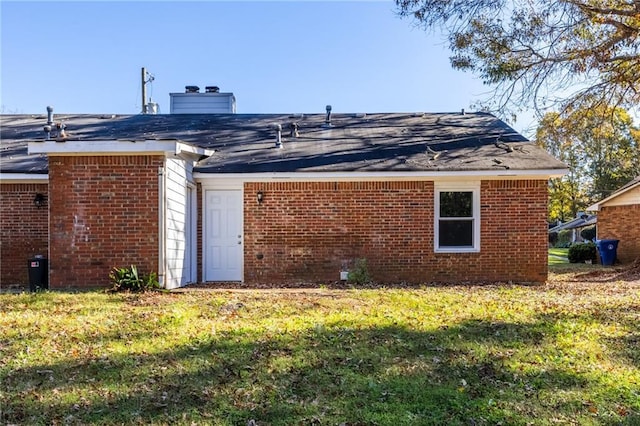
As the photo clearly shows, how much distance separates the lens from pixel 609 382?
4516 millimetres

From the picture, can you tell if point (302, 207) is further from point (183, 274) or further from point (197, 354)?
point (197, 354)

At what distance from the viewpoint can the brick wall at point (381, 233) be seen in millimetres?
10594

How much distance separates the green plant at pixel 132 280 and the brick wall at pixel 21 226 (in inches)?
124

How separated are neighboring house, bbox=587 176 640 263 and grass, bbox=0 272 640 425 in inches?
524

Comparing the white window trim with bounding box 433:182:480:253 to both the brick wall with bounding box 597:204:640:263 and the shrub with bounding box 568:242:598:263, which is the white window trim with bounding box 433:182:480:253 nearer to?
the brick wall with bounding box 597:204:640:263

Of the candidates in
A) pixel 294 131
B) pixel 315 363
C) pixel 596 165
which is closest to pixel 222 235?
pixel 294 131

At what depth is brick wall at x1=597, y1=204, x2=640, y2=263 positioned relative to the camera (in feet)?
59.6

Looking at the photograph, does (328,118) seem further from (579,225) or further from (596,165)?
(596,165)

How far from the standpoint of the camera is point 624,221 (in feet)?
62.0

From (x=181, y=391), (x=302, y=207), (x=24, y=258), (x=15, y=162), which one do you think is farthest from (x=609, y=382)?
(x=15, y=162)

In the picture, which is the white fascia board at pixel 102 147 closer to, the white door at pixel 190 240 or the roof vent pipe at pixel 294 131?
the white door at pixel 190 240

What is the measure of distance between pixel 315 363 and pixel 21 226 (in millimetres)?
8910

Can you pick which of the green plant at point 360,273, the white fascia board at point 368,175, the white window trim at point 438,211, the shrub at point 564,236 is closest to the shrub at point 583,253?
the white fascia board at point 368,175

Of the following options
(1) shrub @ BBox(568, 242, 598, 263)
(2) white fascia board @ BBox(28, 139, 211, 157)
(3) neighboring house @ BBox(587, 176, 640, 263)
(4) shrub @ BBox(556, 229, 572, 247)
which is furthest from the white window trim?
(4) shrub @ BBox(556, 229, 572, 247)
